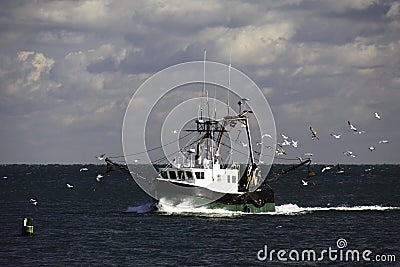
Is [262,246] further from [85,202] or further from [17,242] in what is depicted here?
[85,202]

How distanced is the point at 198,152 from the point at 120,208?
17.6 m

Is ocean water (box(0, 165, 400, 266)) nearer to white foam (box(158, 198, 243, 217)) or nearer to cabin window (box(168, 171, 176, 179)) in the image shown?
white foam (box(158, 198, 243, 217))

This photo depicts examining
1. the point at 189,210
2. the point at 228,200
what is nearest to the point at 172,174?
the point at 189,210

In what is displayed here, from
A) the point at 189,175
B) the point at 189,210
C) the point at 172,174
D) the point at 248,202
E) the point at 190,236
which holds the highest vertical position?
the point at 172,174

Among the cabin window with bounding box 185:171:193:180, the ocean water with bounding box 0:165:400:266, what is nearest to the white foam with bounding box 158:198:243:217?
the ocean water with bounding box 0:165:400:266

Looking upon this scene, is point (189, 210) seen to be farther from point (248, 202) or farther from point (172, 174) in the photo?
point (248, 202)

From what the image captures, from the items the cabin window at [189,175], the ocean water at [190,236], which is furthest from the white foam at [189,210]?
the cabin window at [189,175]

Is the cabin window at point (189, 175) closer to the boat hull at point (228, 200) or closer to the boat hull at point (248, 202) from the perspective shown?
the boat hull at point (228, 200)

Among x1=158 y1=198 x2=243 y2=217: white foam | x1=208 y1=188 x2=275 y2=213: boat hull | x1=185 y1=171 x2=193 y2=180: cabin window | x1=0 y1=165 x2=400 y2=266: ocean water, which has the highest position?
x1=185 y1=171 x2=193 y2=180: cabin window

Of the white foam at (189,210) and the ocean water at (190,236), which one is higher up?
the white foam at (189,210)

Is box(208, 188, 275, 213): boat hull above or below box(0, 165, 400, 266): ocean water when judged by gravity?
above

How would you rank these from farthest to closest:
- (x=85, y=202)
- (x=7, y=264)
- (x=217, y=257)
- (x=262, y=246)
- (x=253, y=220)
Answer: (x=85, y=202), (x=253, y=220), (x=262, y=246), (x=217, y=257), (x=7, y=264)

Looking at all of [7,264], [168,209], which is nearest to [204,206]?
[168,209]

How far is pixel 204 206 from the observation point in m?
82.8
